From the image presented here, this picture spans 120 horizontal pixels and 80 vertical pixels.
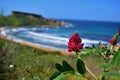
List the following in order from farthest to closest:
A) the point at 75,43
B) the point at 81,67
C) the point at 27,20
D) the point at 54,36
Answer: the point at 27,20, the point at 54,36, the point at 81,67, the point at 75,43

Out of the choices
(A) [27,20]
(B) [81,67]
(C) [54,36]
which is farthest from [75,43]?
(A) [27,20]

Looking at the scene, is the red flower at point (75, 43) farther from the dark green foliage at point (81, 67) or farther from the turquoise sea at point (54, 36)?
the turquoise sea at point (54, 36)

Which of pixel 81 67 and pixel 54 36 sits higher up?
pixel 81 67

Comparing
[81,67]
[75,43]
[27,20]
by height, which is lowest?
[27,20]

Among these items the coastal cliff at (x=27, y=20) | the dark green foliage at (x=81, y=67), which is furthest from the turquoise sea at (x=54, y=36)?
the coastal cliff at (x=27, y=20)

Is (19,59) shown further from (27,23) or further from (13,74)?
(27,23)

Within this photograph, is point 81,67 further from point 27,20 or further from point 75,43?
point 27,20

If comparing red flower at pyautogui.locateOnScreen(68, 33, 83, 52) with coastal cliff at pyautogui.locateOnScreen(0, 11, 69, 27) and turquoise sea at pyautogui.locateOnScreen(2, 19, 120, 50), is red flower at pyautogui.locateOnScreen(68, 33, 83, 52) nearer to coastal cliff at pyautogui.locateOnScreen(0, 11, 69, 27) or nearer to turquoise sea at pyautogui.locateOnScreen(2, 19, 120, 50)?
turquoise sea at pyautogui.locateOnScreen(2, 19, 120, 50)

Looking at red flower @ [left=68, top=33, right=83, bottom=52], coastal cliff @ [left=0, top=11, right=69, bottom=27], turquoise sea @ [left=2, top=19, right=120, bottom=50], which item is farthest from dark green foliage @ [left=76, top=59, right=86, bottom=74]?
coastal cliff @ [left=0, top=11, right=69, bottom=27]

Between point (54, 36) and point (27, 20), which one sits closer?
point (54, 36)

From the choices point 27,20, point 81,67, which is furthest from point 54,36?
point 27,20

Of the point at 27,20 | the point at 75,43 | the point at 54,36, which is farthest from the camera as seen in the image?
the point at 27,20

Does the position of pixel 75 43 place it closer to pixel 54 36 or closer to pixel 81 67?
pixel 81 67
